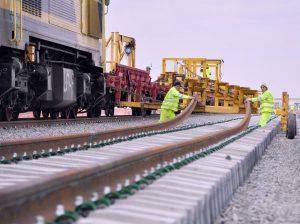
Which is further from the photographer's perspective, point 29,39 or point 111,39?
point 111,39

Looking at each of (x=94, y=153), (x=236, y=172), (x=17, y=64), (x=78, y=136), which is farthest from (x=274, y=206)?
(x=17, y=64)

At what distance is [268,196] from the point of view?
15.4 ft

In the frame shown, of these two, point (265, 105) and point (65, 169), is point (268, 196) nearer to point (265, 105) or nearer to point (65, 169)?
point (65, 169)

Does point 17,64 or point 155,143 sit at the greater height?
point 17,64

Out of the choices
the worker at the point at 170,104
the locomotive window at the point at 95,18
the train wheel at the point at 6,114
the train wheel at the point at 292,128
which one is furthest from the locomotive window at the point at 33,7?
the train wheel at the point at 292,128

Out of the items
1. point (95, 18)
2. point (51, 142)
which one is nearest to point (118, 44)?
point (95, 18)

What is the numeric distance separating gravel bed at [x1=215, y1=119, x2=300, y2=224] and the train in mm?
5838

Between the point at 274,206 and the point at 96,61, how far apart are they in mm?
11575

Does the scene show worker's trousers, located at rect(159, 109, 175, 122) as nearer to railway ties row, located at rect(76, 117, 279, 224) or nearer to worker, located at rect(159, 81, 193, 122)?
worker, located at rect(159, 81, 193, 122)

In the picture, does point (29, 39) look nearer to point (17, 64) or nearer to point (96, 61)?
point (17, 64)

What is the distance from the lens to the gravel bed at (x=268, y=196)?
383 centimetres

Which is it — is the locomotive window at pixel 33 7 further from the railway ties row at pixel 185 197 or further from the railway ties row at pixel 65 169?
the railway ties row at pixel 185 197

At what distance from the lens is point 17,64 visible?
36.6 ft

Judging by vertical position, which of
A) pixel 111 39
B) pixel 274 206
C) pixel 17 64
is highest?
pixel 111 39
